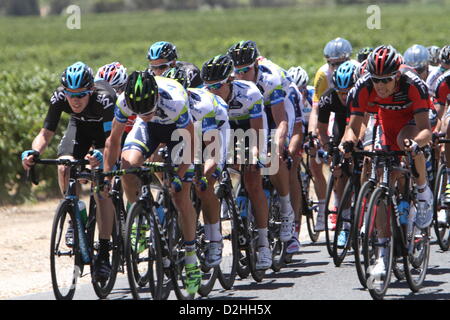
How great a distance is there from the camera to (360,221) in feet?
25.0

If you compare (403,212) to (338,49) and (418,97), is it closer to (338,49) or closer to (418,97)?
(418,97)

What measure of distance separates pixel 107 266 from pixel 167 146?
1.13m

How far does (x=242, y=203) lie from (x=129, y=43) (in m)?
58.8

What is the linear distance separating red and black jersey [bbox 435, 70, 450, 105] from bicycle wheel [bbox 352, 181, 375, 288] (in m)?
3.00

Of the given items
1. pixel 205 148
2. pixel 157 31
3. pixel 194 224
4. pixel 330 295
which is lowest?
pixel 330 295

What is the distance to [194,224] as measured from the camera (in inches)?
306

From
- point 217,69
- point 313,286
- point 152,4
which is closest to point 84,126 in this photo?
point 217,69

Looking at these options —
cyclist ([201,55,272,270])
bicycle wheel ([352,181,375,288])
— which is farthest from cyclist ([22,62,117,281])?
bicycle wheel ([352,181,375,288])

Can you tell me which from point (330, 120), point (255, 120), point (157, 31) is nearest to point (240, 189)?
point (255, 120)

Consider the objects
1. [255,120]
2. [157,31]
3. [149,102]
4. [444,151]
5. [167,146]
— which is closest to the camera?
[149,102]

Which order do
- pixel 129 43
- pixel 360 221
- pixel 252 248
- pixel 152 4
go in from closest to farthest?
pixel 360 221 < pixel 252 248 < pixel 129 43 < pixel 152 4

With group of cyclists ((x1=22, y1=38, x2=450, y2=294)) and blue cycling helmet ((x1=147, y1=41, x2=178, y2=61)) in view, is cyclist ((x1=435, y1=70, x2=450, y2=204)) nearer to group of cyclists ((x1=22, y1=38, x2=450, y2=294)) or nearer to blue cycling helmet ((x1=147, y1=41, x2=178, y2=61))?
group of cyclists ((x1=22, y1=38, x2=450, y2=294))

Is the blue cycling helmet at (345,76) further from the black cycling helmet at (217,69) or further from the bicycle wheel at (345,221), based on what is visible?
the black cycling helmet at (217,69)

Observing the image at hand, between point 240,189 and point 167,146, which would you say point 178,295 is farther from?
point 240,189
